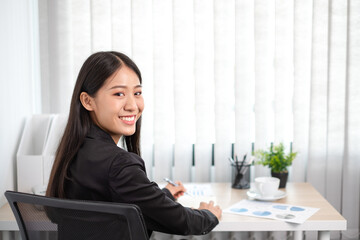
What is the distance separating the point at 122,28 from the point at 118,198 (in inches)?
61.5

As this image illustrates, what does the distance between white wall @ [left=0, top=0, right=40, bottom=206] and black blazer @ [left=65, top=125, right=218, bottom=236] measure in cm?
87

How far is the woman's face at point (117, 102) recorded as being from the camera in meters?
1.04

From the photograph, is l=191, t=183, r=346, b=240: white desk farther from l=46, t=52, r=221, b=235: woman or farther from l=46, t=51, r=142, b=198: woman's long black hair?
l=46, t=51, r=142, b=198: woman's long black hair

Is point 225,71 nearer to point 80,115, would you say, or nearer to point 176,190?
point 176,190

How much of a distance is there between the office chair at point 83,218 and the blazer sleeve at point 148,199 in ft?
0.48

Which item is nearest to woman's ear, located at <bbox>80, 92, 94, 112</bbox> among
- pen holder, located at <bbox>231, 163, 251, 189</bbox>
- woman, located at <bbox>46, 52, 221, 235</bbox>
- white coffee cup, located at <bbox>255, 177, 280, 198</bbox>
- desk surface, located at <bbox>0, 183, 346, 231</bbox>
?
woman, located at <bbox>46, 52, 221, 235</bbox>

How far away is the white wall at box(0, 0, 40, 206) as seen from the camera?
1.72m

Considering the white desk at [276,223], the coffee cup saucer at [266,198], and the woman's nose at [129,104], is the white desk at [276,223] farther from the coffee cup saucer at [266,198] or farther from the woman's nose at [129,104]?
the woman's nose at [129,104]

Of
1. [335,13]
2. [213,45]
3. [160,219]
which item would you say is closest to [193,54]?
[213,45]

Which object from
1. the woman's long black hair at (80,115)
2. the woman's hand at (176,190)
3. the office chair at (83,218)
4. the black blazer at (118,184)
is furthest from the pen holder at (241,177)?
the office chair at (83,218)

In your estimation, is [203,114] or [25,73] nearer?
[25,73]

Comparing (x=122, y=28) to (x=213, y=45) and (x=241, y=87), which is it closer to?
(x=213, y=45)

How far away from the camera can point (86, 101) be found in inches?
42.4

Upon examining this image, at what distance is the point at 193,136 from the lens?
237 cm
